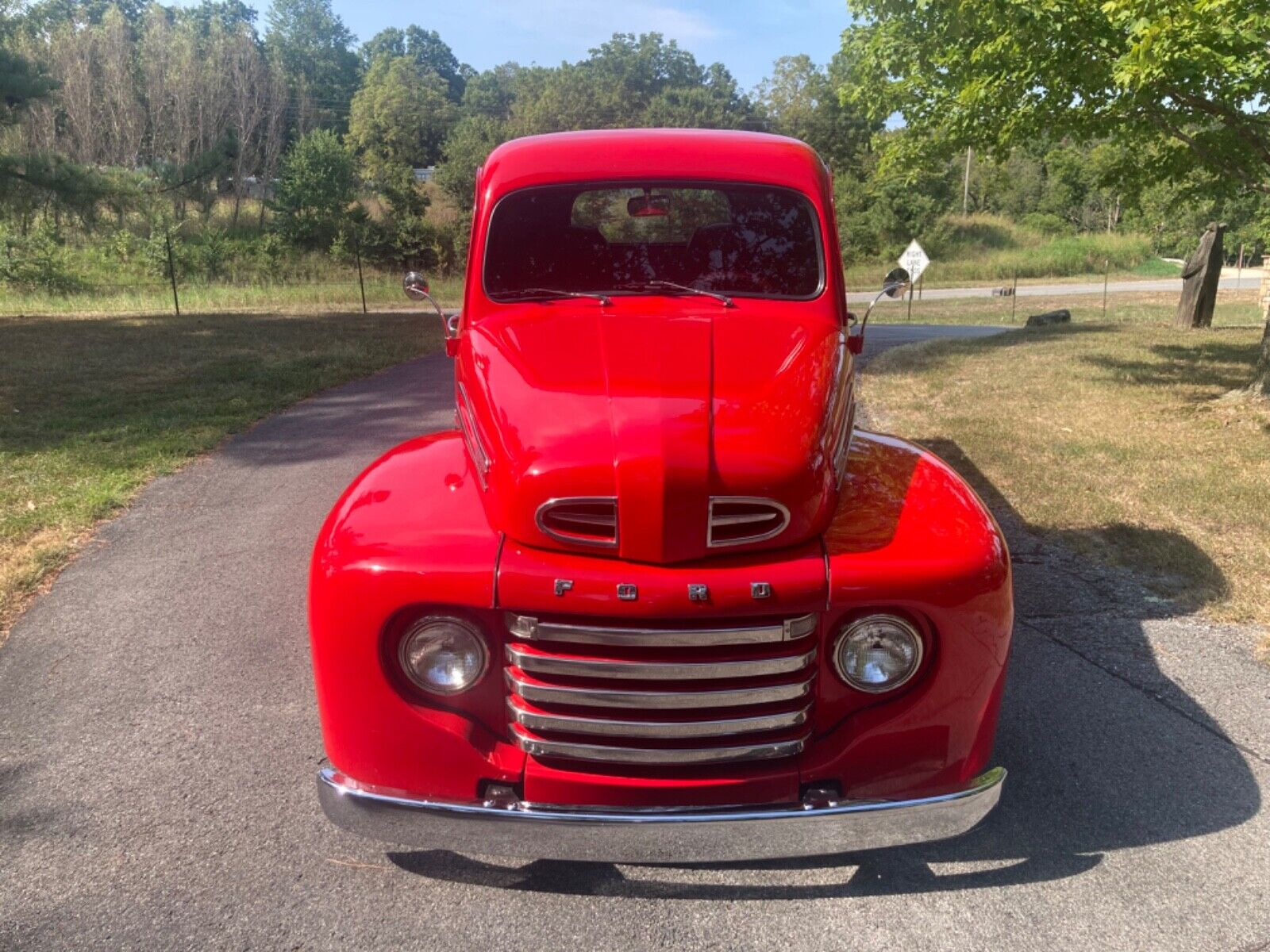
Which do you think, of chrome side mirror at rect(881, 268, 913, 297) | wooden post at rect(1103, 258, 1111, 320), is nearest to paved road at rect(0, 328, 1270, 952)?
chrome side mirror at rect(881, 268, 913, 297)

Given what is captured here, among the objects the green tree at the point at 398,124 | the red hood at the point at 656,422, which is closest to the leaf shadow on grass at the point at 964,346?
the red hood at the point at 656,422

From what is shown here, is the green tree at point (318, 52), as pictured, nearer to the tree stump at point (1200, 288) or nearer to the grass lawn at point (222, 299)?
the grass lawn at point (222, 299)

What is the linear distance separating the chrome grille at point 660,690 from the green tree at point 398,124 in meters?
65.4

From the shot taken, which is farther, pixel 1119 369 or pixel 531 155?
pixel 1119 369

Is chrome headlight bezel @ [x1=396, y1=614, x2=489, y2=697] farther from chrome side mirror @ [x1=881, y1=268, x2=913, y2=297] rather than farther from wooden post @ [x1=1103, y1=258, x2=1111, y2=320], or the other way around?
wooden post @ [x1=1103, y1=258, x2=1111, y2=320]

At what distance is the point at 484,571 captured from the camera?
2.33 meters

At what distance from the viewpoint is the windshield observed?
12.2 ft

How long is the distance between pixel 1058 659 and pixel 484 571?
2.70 m

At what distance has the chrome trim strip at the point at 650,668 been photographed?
2.33 m

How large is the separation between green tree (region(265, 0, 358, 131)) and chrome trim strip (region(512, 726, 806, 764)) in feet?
250

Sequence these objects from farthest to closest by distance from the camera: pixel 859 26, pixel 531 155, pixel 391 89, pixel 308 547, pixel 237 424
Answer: pixel 391 89
pixel 859 26
pixel 237 424
pixel 308 547
pixel 531 155

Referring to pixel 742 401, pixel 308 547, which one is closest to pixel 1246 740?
pixel 742 401

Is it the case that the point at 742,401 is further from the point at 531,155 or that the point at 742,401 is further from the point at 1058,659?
the point at 1058,659

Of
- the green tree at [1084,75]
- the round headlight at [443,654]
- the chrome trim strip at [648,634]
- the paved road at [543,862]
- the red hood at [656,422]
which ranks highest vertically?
the green tree at [1084,75]
